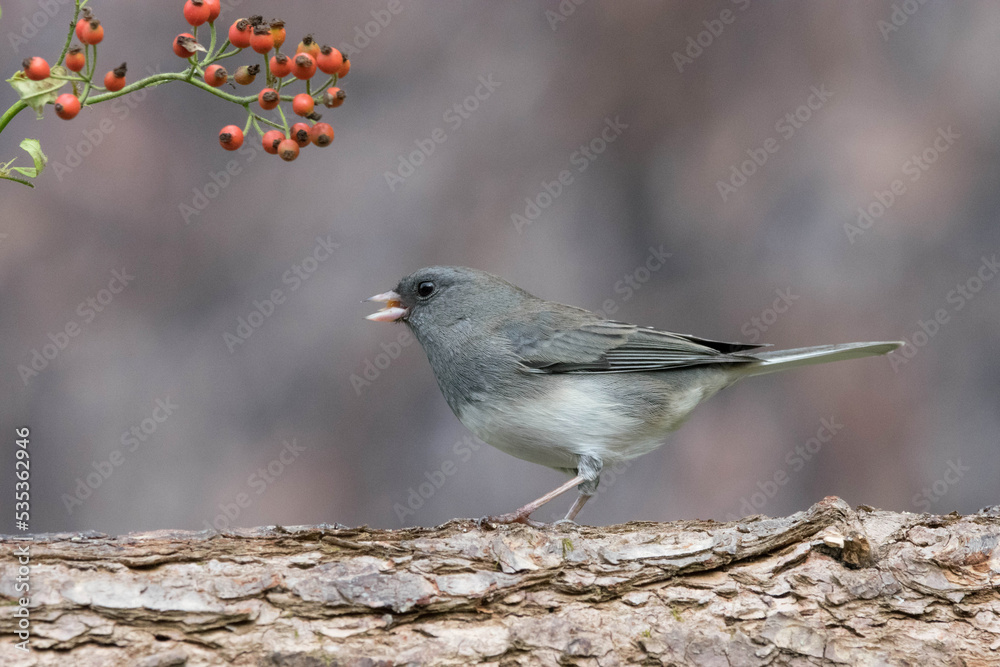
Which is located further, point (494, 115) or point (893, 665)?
point (494, 115)

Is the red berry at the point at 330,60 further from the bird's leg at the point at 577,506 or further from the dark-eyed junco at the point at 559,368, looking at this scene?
the bird's leg at the point at 577,506

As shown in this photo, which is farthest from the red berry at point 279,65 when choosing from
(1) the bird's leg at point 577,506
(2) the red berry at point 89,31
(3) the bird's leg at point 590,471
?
(1) the bird's leg at point 577,506

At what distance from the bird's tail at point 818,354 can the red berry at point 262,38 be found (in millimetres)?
1785

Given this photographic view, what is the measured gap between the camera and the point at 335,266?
10.2ft

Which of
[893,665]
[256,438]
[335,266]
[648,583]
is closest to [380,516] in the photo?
[256,438]

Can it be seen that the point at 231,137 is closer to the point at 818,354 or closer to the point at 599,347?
the point at 599,347

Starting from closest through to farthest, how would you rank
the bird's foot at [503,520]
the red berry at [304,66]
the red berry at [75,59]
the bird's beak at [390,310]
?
1. the red berry at [75,59]
2. the red berry at [304,66]
3. the bird's foot at [503,520]
4. the bird's beak at [390,310]

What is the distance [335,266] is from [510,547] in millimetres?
1535

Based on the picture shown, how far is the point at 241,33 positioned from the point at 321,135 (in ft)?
0.76

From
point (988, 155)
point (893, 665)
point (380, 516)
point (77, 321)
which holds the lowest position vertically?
point (893, 665)

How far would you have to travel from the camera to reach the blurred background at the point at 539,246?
296 cm

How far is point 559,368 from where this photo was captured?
99.6 inches

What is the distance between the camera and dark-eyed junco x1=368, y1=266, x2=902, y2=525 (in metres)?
2.41

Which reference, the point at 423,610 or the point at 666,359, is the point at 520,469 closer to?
the point at 666,359
